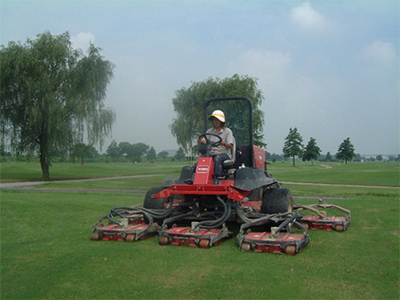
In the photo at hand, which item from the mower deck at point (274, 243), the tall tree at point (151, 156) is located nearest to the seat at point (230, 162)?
the mower deck at point (274, 243)

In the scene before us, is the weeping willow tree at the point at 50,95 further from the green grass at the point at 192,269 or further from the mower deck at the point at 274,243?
the mower deck at the point at 274,243

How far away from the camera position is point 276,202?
7652mm

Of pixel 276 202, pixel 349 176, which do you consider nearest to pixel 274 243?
pixel 276 202

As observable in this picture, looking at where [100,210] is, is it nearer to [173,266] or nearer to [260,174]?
[260,174]

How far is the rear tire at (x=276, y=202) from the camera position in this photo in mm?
7559

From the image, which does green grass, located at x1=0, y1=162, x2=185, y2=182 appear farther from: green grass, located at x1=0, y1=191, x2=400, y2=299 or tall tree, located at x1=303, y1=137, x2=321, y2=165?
tall tree, located at x1=303, y1=137, x2=321, y2=165

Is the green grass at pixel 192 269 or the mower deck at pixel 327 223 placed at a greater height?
the mower deck at pixel 327 223

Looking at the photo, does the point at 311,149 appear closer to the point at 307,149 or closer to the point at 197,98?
the point at 307,149

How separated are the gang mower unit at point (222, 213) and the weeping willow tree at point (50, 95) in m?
23.8

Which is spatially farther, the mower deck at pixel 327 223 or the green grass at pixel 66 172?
the green grass at pixel 66 172

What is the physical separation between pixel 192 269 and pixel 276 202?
314 cm

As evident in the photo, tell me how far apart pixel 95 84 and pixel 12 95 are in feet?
20.0

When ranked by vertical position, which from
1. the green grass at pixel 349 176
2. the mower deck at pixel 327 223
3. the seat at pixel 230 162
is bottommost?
the green grass at pixel 349 176

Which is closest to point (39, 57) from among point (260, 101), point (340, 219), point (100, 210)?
point (260, 101)
